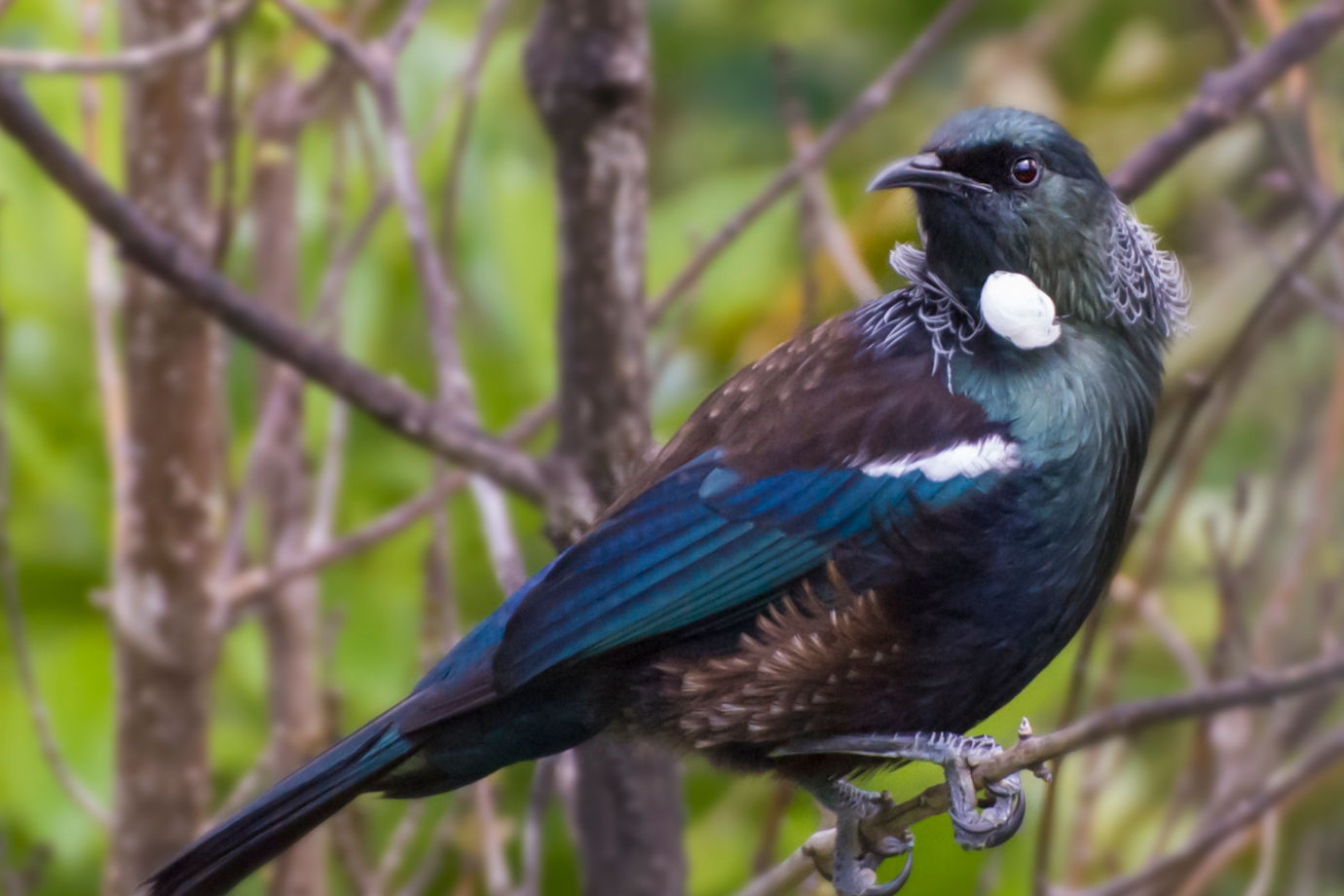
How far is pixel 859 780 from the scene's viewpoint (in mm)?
1808

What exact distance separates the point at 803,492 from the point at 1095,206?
0.40m

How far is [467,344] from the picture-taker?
13.9 feet

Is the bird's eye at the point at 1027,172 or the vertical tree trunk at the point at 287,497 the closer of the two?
the bird's eye at the point at 1027,172

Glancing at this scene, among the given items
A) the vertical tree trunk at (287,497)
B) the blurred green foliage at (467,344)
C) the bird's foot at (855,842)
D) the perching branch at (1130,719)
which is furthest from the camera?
the blurred green foliage at (467,344)

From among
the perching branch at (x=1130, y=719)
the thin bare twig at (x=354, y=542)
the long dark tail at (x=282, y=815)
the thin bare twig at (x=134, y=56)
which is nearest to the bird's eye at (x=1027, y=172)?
the perching branch at (x=1130, y=719)

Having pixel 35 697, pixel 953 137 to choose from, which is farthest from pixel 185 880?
pixel 35 697

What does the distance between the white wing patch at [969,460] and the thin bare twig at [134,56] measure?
132cm

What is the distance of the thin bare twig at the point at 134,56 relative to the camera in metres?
2.31

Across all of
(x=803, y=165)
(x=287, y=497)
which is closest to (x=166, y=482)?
(x=287, y=497)

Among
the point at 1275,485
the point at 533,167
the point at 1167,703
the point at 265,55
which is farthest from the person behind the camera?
the point at 533,167

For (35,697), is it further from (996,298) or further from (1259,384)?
(1259,384)

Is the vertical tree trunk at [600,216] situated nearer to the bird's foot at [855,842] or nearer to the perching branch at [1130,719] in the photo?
the bird's foot at [855,842]

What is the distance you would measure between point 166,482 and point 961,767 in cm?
164

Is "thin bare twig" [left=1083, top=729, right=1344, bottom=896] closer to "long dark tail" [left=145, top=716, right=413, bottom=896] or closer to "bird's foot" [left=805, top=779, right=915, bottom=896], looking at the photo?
"bird's foot" [left=805, top=779, right=915, bottom=896]
